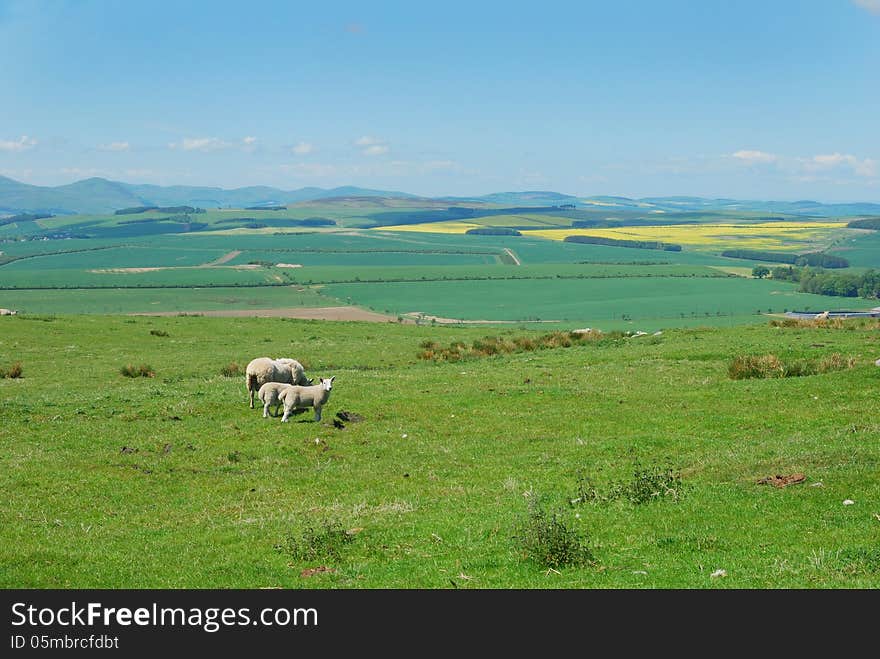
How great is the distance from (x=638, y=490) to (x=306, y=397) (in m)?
11.2

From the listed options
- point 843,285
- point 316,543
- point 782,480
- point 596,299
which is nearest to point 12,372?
point 316,543

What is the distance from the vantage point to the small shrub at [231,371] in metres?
37.8

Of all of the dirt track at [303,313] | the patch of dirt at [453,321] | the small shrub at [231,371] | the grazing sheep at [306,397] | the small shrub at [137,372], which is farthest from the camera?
the patch of dirt at [453,321]

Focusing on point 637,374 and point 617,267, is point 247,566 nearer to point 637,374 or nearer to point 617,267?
point 637,374

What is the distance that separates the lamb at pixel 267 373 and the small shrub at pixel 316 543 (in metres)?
11.7

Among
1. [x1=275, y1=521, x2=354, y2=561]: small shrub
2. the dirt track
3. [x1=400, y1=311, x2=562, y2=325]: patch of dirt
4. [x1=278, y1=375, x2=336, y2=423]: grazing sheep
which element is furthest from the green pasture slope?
Result: the dirt track

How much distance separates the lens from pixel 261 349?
154 feet

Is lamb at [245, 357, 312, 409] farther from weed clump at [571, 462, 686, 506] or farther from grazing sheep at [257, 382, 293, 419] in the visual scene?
weed clump at [571, 462, 686, 506]

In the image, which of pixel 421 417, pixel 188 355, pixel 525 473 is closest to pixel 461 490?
pixel 525 473

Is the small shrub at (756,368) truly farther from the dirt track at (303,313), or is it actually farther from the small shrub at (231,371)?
the dirt track at (303,313)

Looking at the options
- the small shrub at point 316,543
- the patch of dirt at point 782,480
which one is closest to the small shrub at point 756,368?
the patch of dirt at point 782,480

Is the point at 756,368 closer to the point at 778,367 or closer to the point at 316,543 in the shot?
the point at 778,367

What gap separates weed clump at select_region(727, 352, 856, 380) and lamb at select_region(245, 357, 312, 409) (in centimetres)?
1654

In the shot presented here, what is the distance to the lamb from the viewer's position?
85.6 feet
